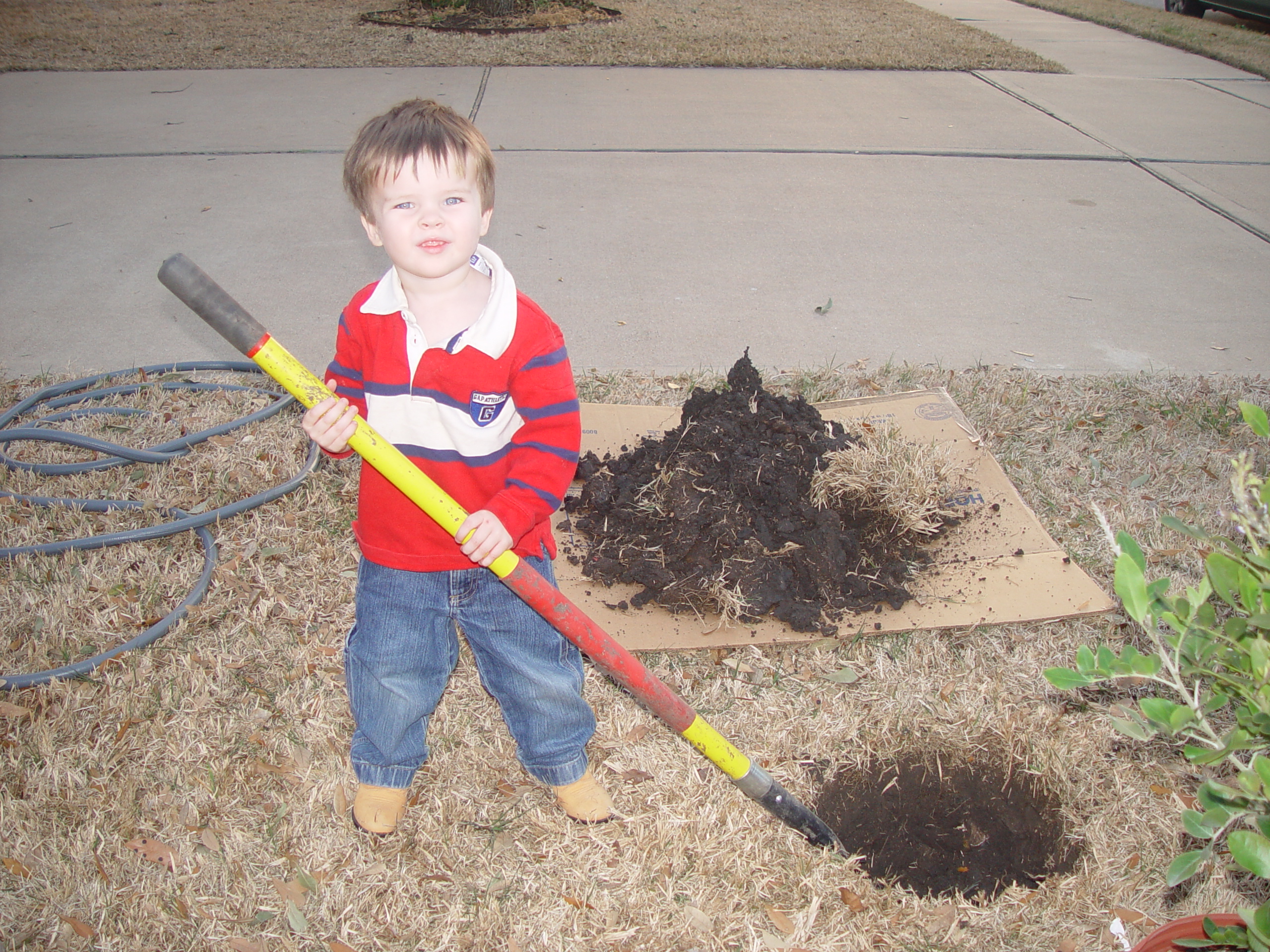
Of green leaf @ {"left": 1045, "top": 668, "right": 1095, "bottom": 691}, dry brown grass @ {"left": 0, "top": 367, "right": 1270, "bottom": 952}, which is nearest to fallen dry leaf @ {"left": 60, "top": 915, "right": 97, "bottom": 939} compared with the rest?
dry brown grass @ {"left": 0, "top": 367, "right": 1270, "bottom": 952}

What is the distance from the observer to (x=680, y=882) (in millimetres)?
1939

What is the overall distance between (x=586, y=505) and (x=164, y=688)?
1.20 meters

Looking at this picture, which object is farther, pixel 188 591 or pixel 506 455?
pixel 188 591

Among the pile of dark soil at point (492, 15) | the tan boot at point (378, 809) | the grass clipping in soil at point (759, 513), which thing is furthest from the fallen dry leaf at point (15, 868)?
the pile of dark soil at point (492, 15)

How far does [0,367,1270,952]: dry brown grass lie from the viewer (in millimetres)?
1861

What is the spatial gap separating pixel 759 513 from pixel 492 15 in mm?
8527

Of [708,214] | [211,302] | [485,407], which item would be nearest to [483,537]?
[485,407]

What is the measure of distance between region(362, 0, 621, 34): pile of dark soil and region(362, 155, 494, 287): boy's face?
804 centimetres

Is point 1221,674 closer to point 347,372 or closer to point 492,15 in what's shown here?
point 347,372

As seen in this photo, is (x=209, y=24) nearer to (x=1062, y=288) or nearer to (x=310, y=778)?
(x=1062, y=288)

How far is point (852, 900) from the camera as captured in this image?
1894mm

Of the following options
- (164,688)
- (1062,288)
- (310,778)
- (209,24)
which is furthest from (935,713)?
(209,24)

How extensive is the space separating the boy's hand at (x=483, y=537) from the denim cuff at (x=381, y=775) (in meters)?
0.69

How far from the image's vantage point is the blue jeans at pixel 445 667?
188 centimetres
